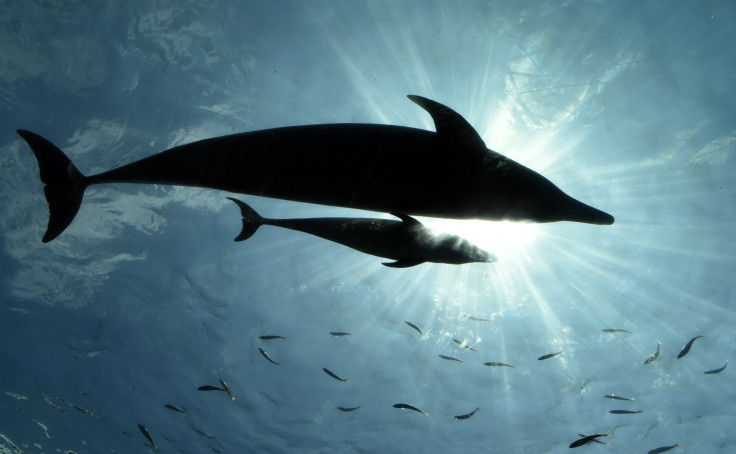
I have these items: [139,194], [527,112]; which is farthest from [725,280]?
[139,194]

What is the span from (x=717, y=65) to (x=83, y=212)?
2009cm

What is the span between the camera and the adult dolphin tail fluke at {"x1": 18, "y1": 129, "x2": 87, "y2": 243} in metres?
3.46

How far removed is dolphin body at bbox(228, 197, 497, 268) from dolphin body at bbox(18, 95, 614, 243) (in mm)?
446

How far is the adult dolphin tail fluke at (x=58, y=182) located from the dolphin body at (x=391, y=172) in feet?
5.13

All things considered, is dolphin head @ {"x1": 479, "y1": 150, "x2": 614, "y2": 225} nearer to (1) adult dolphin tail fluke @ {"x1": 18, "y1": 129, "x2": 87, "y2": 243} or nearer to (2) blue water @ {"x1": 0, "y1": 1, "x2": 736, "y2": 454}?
(1) adult dolphin tail fluke @ {"x1": 18, "y1": 129, "x2": 87, "y2": 243}

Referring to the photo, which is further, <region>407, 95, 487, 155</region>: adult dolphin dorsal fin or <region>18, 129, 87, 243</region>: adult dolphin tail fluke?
<region>18, 129, 87, 243</region>: adult dolphin tail fluke

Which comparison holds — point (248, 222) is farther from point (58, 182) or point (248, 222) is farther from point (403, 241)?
point (403, 241)

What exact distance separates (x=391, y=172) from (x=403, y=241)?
84 cm

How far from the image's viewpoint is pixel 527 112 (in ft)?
31.8

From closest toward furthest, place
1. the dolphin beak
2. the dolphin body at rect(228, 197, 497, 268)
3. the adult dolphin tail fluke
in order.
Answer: the dolphin beak < the dolphin body at rect(228, 197, 497, 268) < the adult dolphin tail fluke

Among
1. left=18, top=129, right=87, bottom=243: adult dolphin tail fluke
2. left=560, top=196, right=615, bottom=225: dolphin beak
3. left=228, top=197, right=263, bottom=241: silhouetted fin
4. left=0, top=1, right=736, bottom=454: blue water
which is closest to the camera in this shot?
left=560, top=196, right=615, bottom=225: dolphin beak

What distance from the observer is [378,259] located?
1288 cm

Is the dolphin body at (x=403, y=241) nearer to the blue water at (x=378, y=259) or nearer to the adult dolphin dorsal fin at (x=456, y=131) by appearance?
the adult dolphin dorsal fin at (x=456, y=131)

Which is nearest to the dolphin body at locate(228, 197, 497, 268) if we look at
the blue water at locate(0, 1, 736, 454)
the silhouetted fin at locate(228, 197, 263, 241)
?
the silhouetted fin at locate(228, 197, 263, 241)
